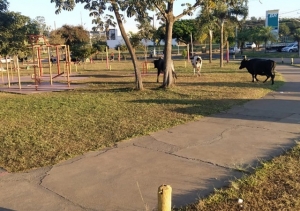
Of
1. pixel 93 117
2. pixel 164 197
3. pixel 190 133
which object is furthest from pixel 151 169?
pixel 93 117

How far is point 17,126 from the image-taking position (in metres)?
8.27

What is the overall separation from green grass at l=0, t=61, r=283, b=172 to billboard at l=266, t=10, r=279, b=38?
1935 inches

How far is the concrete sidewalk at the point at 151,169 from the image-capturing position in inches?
164

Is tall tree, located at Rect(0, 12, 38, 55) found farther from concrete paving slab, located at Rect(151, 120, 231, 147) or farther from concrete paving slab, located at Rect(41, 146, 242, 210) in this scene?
concrete paving slab, located at Rect(41, 146, 242, 210)

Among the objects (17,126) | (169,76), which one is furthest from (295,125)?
(169,76)

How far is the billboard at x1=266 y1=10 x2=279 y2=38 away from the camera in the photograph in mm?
58812

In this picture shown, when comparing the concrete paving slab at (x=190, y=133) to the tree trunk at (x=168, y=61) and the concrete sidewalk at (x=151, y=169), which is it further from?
the tree trunk at (x=168, y=61)

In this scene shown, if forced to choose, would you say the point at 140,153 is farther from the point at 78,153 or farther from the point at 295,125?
the point at 295,125

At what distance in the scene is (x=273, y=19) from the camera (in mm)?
59406

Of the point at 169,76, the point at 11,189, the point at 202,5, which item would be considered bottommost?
the point at 11,189

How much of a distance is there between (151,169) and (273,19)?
60811 mm

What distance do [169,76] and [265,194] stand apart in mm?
10907

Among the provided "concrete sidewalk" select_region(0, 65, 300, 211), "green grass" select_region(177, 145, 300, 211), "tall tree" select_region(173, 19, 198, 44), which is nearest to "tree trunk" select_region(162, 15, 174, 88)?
"concrete sidewalk" select_region(0, 65, 300, 211)

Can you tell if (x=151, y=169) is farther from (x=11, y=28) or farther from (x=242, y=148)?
(x=11, y=28)
